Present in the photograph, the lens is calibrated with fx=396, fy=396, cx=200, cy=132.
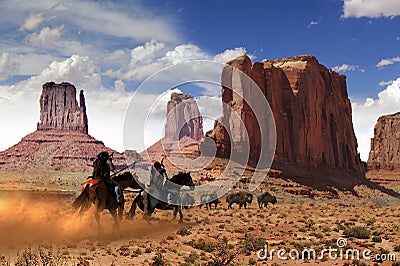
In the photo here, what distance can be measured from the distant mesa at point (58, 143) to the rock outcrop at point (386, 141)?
338ft

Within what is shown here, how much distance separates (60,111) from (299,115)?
13757cm

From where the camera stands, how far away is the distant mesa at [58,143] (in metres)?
148

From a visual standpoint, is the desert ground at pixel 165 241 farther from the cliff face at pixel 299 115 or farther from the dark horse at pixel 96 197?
the cliff face at pixel 299 115

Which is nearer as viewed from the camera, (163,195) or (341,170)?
(163,195)

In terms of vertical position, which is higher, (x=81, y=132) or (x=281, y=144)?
(x=81, y=132)

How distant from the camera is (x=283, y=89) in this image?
295ft

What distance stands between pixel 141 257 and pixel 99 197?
126 inches

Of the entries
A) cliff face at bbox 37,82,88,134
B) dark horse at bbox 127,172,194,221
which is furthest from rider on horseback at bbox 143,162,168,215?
cliff face at bbox 37,82,88,134

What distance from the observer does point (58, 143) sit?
167500mm

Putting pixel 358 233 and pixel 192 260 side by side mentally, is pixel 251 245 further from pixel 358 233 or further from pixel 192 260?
pixel 358 233

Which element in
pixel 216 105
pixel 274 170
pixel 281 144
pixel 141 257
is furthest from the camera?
pixel 281 144

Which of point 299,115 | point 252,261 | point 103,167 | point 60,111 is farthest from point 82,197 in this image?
point 60,111

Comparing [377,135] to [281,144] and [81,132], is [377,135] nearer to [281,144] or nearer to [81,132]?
[281,144]

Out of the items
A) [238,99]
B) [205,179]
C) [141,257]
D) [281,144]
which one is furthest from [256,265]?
[281,144]
